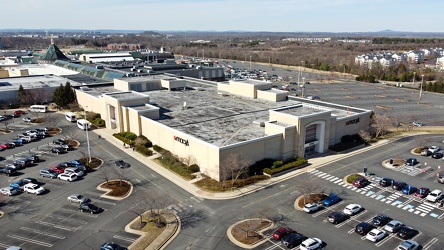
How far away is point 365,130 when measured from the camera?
70.1 metres

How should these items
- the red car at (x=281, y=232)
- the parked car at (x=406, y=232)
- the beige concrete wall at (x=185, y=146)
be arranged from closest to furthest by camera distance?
the red car at (x=281, y=232) < the parked car at (x=406, y=232) < the beige concrete wall at (x=185, y=146)

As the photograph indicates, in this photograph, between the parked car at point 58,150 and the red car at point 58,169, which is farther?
the parked car at point 58,150

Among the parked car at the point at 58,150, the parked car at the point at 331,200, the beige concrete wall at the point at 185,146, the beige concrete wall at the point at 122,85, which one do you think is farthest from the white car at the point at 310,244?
the beige concrete wall at the point at 122,85

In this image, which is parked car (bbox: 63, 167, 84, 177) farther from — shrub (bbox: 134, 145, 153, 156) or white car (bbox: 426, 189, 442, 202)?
white car (bbox: 426, 189, 442, 202)

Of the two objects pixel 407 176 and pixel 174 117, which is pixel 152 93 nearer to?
pixel 174 117

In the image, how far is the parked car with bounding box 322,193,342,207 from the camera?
144ft

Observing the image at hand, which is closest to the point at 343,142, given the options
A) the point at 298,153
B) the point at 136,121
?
the point at 298,153

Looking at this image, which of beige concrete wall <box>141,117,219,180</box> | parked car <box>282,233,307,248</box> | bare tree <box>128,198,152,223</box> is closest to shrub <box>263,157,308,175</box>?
beige concrete wall <box>141,117,219,180</box>

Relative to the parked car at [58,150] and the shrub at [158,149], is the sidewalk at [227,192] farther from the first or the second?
the parked car at [58,150]

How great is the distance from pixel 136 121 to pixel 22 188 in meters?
23.7

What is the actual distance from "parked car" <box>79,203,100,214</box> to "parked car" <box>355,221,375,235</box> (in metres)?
30.4

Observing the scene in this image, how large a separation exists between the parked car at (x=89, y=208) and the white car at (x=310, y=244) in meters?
24.4

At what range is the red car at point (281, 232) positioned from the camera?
1435 inches

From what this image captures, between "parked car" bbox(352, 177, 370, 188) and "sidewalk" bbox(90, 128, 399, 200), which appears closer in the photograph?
"sidewalk" bbox(90, 128, 399, 200)
